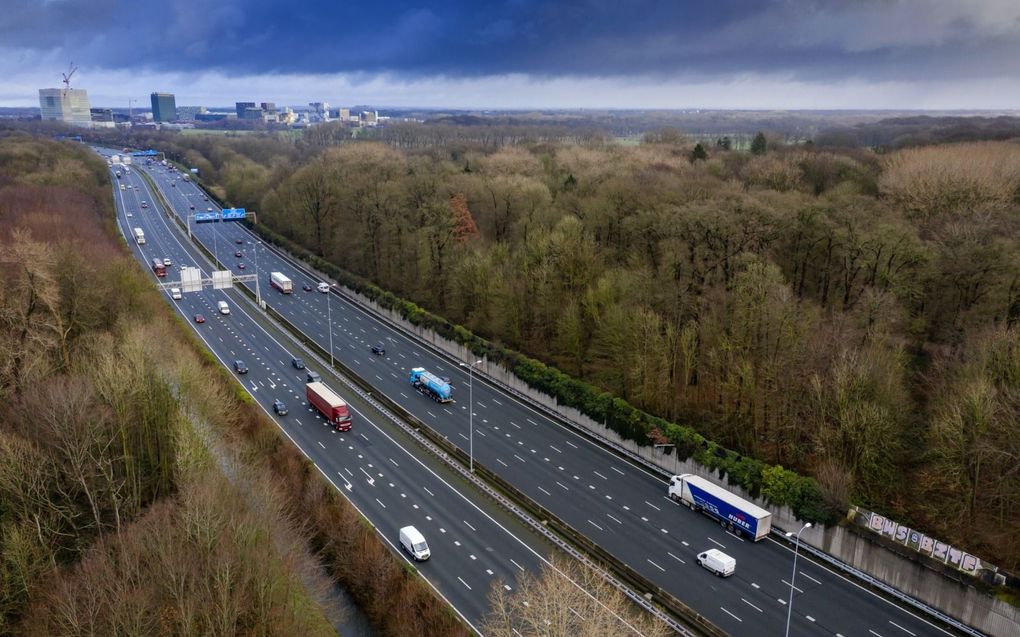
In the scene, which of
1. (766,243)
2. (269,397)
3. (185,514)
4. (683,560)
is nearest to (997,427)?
(683,560)

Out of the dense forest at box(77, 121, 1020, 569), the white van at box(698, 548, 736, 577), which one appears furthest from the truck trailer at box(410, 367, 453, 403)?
the white van at box(698, 548, 736, 577)

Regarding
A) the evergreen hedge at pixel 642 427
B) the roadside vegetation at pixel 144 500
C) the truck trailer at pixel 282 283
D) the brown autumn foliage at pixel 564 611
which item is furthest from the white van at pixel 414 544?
the truck trailer at pixel 282 283

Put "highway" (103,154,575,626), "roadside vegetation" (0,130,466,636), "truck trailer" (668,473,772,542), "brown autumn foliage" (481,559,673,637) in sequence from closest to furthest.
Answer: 1. "brown autumn foliage" (481,559,673,637)
2. "roadside vegetation" (0,130,466,636)
3. "highway" (103,154,575,626)
4. "truck trailer" (668,473,772,542)

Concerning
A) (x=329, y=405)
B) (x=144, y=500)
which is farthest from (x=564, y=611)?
(x=329, y=405)

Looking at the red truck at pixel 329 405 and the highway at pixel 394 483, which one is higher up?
the red truck at pixel 329 405

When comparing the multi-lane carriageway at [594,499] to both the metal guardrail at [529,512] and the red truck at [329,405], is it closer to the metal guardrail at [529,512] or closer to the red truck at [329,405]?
the metal guardrail at [529,512]

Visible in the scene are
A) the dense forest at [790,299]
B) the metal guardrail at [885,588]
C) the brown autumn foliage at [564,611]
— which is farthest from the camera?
the dense forest at [790,299]

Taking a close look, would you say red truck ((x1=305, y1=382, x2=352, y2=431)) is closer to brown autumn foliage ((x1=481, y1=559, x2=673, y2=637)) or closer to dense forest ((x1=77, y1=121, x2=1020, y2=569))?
dense forest ((x1=77, y1=121, x2=1020, y2=569))
